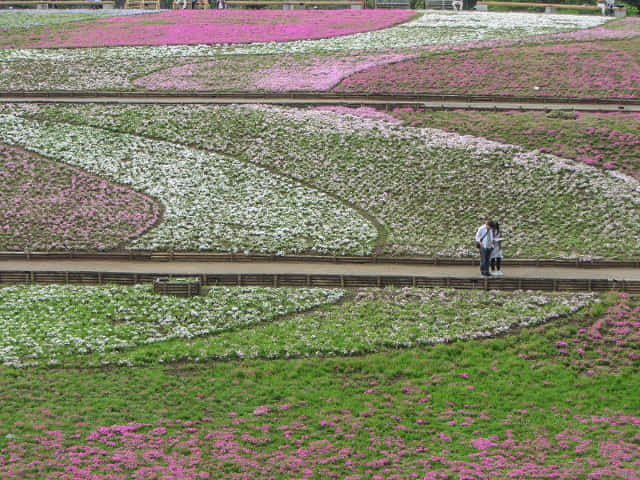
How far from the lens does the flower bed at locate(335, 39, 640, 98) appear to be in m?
62.9

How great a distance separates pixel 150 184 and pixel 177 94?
16752 mm

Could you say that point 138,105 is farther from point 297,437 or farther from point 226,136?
point 297,437

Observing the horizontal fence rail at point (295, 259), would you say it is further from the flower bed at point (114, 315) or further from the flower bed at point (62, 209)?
the flower bed at point (114, 315)

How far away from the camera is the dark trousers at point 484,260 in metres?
34.6

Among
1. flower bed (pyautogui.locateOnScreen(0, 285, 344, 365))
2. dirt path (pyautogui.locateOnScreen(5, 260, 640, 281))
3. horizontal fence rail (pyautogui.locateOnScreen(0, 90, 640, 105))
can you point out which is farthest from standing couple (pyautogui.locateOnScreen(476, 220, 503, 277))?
horizontal fence rail (pyautogui.locateOnScreen(0, 90, 640, 105))

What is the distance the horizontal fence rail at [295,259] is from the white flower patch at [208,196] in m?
0.78

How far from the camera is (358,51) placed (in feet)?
245

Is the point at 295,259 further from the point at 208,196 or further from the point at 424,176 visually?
the point at 424,176

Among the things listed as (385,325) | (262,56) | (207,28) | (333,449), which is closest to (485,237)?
(385,325)

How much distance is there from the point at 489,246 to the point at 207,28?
2268 inches

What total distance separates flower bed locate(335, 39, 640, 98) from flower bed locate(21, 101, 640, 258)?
9.25 metres

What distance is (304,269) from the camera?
3716cm

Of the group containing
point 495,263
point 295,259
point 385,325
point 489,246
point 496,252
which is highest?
point 489,246

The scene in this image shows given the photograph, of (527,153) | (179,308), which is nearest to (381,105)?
(527,153)
